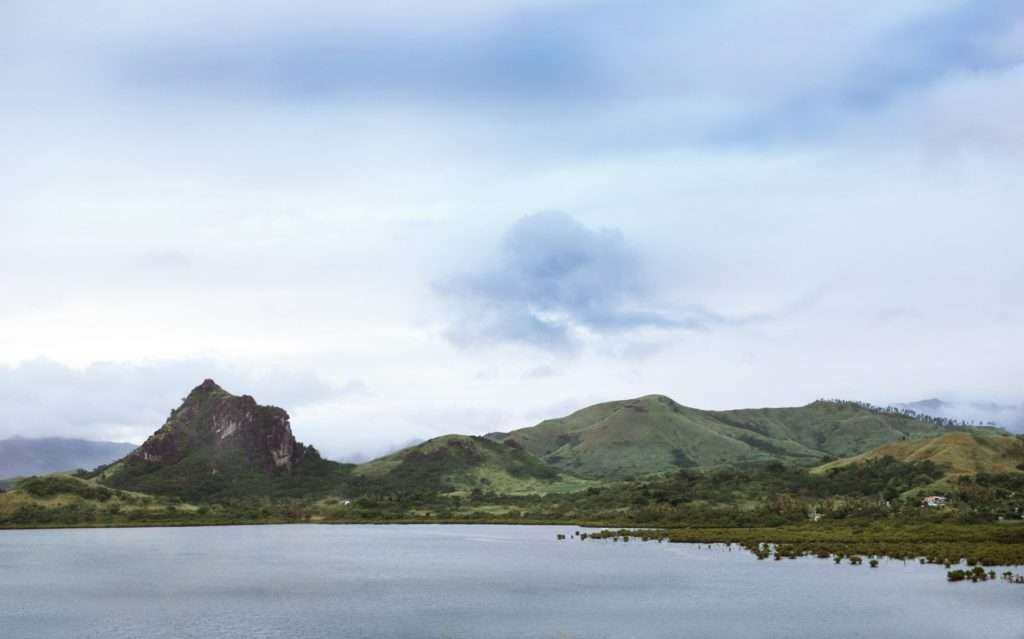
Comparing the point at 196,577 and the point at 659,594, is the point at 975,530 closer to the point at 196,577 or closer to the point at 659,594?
the point at 659,594

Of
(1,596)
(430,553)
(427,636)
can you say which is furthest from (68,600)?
(430,553)

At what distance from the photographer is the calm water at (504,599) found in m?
91.4

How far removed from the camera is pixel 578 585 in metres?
131

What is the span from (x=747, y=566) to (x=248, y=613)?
82285mm

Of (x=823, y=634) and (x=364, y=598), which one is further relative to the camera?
(x=364, y=598)

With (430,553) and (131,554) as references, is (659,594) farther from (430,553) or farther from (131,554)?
(131,554)

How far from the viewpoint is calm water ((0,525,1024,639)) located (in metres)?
91.4

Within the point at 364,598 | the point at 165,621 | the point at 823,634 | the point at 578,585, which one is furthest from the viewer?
the point at 578,585

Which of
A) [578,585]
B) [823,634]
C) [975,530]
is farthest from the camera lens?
[975,530]

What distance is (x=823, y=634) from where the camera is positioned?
285ft

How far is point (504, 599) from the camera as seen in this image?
115750mm

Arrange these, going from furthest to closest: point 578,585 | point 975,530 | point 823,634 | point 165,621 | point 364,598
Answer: point 975,530, point 578,585, point 364,598, point 165,621, point 823,634

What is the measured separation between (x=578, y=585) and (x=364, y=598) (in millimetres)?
30091

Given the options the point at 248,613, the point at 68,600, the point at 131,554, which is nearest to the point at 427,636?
the point at 248,613
